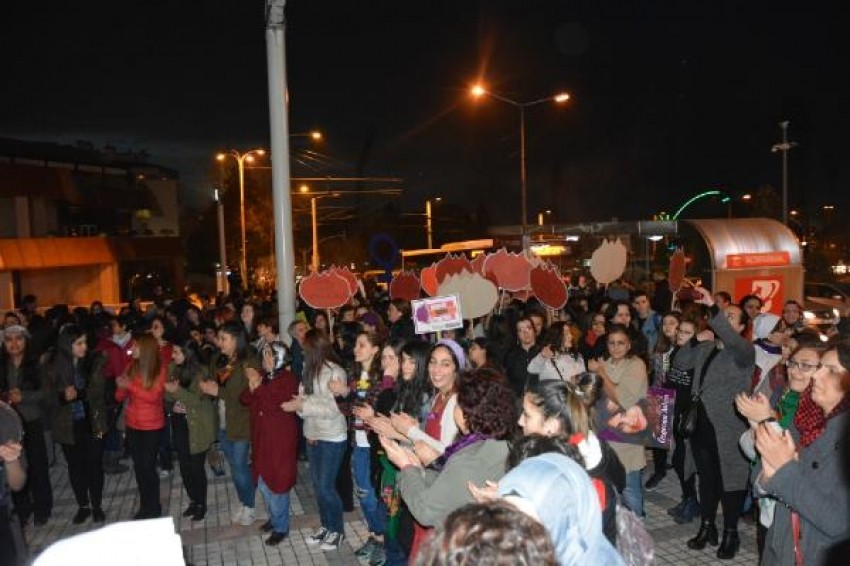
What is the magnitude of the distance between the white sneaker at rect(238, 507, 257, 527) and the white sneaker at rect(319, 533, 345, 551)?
3.46 ft

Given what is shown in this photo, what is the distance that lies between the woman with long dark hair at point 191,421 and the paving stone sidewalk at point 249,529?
32 centimetres

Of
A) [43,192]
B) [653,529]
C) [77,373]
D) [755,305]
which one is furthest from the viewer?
[43,192]

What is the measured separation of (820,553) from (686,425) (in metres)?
2.90

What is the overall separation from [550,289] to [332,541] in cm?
430

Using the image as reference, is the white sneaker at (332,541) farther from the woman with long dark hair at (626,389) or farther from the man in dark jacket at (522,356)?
the woman with long dark hair at (626,389)

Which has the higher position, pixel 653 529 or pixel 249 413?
pixel 249 413

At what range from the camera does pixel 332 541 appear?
6.20m

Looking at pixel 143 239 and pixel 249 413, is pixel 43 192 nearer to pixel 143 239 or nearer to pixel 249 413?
pixel 143 239

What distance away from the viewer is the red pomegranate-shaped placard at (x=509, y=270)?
34.3ft

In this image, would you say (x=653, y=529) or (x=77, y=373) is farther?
(x=77, y=373)

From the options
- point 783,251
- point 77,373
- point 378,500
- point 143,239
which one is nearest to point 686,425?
point 378,500

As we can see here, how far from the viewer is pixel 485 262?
10.5m

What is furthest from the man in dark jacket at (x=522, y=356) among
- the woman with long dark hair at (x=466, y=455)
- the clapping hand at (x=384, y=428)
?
the woman with long dark hair at (x=466, y=455)

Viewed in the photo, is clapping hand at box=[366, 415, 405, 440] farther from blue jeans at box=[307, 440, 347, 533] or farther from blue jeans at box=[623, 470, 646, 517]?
blue jeans at box=[623, 470, 646, 517]
